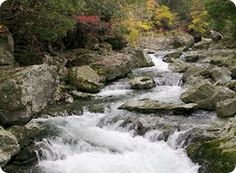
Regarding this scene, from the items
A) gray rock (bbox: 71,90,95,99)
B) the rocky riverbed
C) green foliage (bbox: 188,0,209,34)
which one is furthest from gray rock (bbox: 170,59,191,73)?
green foliage (bbox: 188,0,209,34)

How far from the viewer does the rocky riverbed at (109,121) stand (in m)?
7.16

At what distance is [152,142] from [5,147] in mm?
2911

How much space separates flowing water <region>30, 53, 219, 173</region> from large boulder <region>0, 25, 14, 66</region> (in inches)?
86.9

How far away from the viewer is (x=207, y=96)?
1002 cm

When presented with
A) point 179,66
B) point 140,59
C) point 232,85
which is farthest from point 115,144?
point 140,59

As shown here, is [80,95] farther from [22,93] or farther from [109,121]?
[22,93]

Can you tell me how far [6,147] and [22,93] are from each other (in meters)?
1.15

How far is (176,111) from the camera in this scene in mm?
9648

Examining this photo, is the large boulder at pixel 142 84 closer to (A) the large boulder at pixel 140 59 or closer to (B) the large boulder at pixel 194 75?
(B) the large boulder at pixel 194 75

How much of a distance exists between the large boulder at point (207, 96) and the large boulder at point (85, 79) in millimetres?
3025

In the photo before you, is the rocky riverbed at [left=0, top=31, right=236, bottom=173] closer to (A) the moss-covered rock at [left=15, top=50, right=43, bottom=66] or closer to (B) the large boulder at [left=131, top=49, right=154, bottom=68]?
(A) the moss-covered rock at [left=15, top=50, right=43, bottom=66]

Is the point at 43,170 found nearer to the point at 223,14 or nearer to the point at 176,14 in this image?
the point at 223,14

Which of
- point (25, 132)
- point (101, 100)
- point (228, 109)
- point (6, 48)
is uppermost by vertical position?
point (6, 48)

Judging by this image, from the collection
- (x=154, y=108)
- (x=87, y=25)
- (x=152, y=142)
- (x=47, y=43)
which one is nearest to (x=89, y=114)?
(x=154, y=108)
